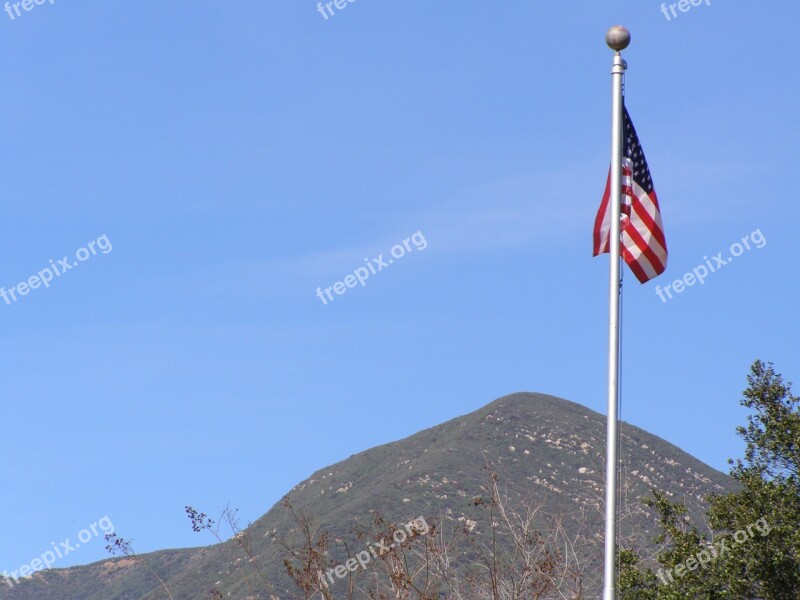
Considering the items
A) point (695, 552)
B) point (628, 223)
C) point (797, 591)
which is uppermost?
point (628, 223)

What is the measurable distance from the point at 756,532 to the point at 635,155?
30.9ft

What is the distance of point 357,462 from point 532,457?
18893 millimetres

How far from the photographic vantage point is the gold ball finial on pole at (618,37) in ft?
36.4

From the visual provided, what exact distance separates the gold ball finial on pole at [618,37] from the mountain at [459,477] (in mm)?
42962

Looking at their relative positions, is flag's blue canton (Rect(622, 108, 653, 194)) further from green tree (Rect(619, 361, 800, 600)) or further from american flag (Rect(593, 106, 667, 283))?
green tree (Rect(619, 361, 800, 600))

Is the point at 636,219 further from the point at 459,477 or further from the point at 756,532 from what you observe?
the point at 459,477

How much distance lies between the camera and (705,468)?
84938mm

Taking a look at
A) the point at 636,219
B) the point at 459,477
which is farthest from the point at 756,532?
the point at 459,477

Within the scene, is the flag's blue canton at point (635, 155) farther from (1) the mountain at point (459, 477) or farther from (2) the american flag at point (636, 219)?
(1) the mountain at point (459, 477)

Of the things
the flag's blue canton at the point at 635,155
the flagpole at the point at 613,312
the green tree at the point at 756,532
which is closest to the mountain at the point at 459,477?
the green tree at the point at 756,532

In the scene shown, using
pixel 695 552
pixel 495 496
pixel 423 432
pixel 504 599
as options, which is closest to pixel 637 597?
pixel 695 552

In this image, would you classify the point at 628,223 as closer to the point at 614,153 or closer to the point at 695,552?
the point at 614,153

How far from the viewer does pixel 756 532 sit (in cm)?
1858

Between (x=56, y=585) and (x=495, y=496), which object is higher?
(x=56, y=585)
